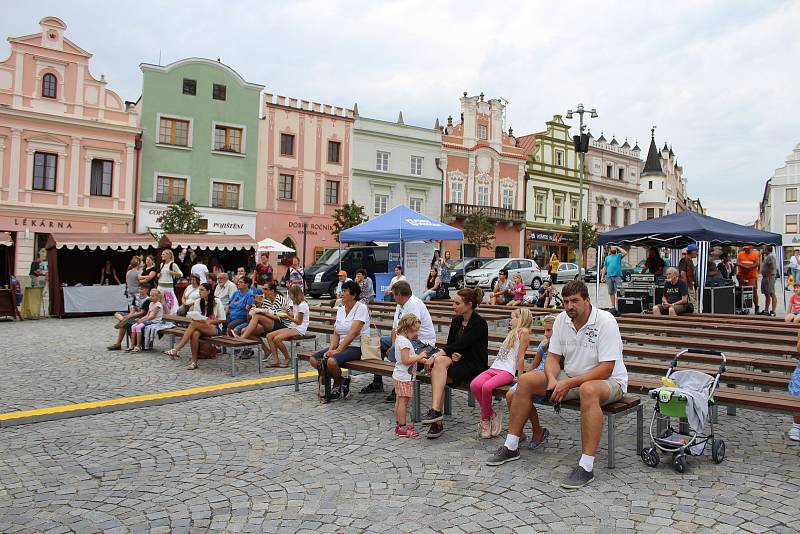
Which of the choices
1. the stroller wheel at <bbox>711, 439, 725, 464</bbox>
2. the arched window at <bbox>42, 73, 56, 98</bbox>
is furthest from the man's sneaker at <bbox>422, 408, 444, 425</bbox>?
the arched window at <bbox>42, 73, 56, 98</bbox>

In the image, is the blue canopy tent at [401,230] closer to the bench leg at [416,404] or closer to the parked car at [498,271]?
the bench leg at [416,404]

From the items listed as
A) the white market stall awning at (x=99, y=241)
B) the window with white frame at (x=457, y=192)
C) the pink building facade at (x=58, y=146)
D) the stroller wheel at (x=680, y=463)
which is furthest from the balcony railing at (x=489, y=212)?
the stroller wheel at (x=680, y=463)

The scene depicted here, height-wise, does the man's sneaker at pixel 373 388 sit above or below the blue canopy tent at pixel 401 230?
below

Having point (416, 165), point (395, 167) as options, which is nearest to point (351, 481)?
point (395, 167)

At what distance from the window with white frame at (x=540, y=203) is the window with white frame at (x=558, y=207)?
1152 millimetres

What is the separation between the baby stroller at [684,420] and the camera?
178 inches

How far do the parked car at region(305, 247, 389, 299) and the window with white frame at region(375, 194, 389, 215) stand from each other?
16307 mm

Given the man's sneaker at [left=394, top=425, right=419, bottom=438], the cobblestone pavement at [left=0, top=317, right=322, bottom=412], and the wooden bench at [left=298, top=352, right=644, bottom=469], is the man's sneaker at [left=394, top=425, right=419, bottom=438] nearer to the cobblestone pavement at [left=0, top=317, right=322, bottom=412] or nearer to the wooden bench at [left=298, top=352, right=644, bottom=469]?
the wooden bench at [left=298, top=352, right=644, bottom=469]

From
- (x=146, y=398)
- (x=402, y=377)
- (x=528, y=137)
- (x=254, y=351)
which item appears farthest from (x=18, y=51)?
(x=528, y=137)

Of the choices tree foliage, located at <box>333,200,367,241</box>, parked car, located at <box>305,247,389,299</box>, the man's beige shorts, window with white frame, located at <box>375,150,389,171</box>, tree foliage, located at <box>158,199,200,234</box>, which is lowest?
the man's beige shorts

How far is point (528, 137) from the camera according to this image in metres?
51.0

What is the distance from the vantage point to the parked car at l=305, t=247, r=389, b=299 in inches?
869

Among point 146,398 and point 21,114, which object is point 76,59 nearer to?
point 21,114

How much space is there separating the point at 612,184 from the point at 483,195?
54.1 ft
